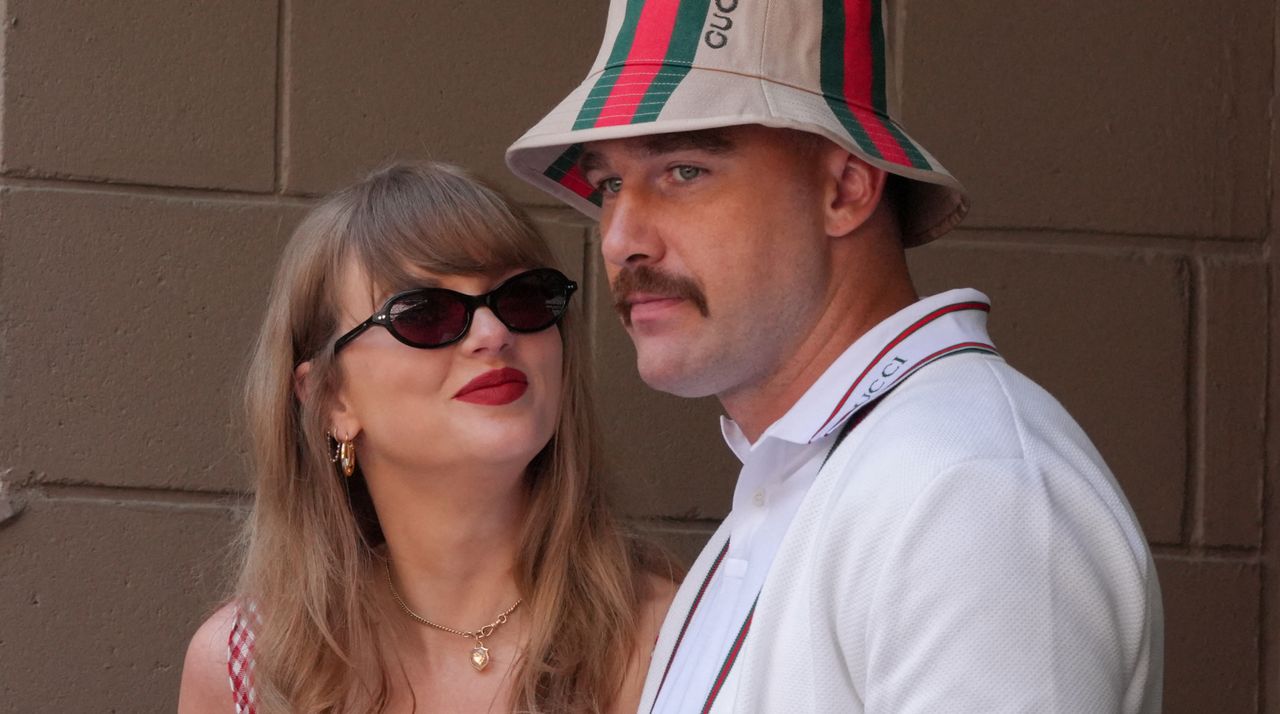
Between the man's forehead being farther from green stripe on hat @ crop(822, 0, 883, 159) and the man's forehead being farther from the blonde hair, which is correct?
the blonde hair

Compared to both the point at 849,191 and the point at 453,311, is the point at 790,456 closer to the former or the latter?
the point at 849,191

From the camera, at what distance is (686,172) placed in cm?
186

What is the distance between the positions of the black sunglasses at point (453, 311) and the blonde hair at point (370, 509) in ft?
0.17

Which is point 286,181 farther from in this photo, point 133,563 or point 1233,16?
point 1233,16

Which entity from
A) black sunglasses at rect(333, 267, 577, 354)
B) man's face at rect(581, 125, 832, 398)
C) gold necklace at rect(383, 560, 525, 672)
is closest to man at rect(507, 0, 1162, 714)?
man's face at rect(581, 125, 832, 398)

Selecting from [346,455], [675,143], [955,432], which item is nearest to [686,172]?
[675,143]

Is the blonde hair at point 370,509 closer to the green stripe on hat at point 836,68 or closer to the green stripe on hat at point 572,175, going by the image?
the green stripe on hat at point 572,175

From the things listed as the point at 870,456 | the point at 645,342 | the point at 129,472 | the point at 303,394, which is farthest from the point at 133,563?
the point at 870,456

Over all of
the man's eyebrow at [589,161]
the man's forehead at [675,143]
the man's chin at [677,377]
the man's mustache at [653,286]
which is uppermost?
the man's forehead at [675,143]

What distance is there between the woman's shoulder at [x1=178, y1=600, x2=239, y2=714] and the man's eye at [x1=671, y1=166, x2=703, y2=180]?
4.52 feet

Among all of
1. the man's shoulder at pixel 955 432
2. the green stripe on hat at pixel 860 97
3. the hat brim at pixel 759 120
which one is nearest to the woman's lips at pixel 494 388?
the hat brim at pixel 759 120

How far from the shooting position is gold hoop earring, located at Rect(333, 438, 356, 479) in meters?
2.64

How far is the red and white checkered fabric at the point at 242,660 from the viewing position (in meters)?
2.57

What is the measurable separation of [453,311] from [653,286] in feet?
2.21
